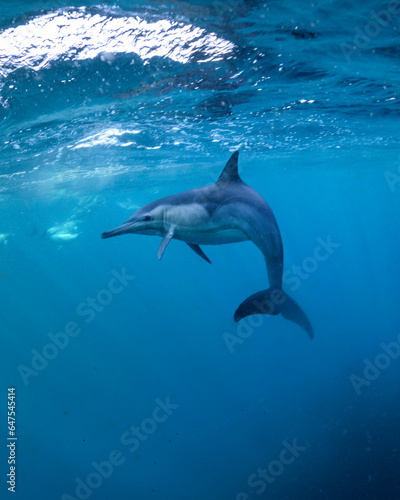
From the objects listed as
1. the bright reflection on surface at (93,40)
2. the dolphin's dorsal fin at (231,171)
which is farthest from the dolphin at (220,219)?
the bright reflection on surface at (93,40)

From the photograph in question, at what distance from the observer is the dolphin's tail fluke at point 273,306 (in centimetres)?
618

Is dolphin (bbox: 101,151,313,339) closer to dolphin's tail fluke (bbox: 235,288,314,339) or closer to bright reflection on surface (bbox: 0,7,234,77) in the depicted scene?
dolphin's tail fluke (bbox: 235,288,314,339)

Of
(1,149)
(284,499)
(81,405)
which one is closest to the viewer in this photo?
(284,499)

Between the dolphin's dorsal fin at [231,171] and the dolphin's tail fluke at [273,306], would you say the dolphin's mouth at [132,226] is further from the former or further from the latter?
the dolphin's tail fluke at [273,306]

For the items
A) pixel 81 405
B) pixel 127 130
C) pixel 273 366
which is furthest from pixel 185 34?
pixel 81 405

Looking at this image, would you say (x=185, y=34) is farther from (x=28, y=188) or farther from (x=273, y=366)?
(x=28, y=188)

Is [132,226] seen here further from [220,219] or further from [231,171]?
[231,171]

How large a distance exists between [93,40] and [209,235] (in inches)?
183

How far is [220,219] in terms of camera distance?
589 cm

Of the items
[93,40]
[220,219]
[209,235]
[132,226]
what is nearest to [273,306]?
[209,235]

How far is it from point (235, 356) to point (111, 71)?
15.1m

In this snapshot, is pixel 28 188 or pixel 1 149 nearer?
pixel 1 149

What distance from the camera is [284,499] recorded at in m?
8.75

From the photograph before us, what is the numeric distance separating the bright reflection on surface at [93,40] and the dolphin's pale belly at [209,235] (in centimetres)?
407
